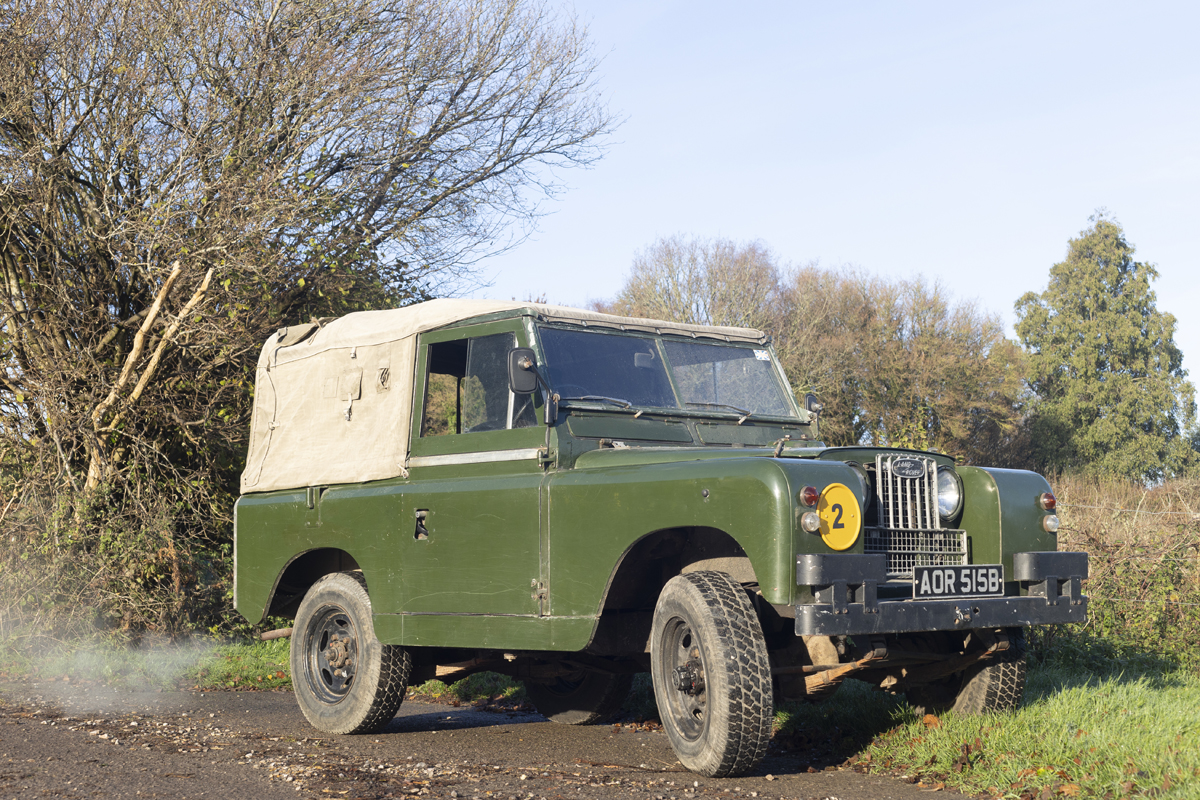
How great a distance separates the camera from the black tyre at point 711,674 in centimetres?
539

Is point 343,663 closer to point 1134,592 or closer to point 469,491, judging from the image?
point 469,491

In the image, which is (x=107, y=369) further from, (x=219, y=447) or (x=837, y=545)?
(x=837, y=545)

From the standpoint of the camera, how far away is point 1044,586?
20.1ft

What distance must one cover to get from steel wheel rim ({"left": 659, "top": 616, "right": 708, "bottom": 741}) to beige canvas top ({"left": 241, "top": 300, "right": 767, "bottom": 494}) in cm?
206

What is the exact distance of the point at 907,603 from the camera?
17.8ft

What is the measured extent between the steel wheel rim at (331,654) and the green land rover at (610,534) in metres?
0.02

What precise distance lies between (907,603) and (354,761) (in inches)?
122

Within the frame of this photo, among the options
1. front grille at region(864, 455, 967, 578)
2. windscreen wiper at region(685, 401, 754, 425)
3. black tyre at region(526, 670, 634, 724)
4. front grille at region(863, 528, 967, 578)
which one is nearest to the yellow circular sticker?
front grille at region(863, 528, 967, 578)

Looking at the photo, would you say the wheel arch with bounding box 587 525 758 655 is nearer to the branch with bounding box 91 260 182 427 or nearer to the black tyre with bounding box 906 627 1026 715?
the black tyre with bounding box 906 627 1026 715

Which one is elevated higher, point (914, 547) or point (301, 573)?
point (914, 547)

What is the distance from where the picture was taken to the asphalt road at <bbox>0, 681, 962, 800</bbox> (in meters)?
5.50

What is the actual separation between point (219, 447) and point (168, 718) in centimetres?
528

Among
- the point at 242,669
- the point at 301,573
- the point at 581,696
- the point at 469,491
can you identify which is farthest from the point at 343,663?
the point at 242,669

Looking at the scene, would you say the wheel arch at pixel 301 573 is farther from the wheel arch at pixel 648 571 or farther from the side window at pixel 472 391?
the wheel arch at pixel 648 571
